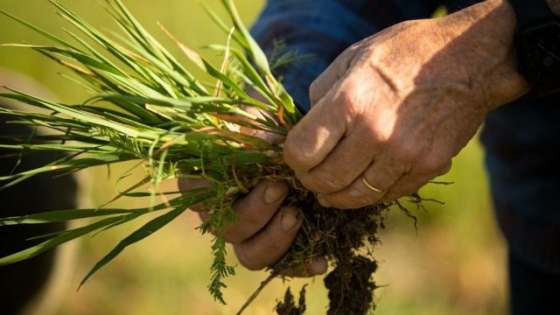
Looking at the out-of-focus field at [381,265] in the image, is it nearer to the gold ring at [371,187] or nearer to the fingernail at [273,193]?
the fingernail at [273,193]

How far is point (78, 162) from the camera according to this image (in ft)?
5.33

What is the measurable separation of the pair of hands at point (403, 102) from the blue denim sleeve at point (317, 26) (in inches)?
13.0

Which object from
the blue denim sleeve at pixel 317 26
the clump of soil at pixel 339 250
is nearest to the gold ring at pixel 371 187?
the clump of soil at pixel 339 250

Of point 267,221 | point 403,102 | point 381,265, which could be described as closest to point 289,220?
point 267,221

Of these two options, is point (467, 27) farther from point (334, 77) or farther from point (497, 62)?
point (334, 77)

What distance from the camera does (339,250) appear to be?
1.79 metres

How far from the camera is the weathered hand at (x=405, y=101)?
1.52 m

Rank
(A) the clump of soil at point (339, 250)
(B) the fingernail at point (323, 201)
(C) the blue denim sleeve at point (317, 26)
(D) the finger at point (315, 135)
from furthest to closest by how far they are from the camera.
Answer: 1. (C) the blue denim sleeve at point (317, 26)
2. (A) the clump of soil at point (339, 250)
3. (B) the fingernail at point (323, 201)
4. (D) the finger at point (315, 135)

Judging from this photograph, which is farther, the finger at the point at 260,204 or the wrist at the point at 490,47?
the finger at the point at 260,204

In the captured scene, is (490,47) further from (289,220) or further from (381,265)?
(381,265)

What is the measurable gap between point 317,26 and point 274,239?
0.43 metres

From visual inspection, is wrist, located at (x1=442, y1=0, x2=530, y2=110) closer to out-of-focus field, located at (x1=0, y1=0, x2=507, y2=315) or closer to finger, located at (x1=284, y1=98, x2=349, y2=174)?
finger, located at (x1=284, y1=98, x2=349, y2=174)

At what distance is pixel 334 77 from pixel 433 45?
0.48 feet

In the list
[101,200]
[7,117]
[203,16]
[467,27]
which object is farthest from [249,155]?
[203,16]
